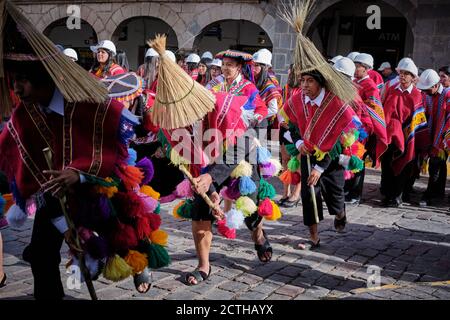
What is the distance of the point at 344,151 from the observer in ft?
17.7

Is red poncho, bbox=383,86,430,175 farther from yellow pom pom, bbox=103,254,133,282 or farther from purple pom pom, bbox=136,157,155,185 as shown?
yellow pom pom, bbox=103,254,133,282

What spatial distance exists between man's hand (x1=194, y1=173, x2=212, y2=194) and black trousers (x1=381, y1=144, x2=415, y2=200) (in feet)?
15.8

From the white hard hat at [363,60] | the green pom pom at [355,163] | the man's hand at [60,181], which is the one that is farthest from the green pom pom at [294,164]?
the man's hand at [60,181]

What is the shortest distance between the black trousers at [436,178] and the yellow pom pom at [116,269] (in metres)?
6.28

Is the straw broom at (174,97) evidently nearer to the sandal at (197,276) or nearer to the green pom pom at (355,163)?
the sandal at (197,276)

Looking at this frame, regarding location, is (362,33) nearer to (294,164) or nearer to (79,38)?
(79,38)

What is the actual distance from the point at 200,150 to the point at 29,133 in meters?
1.36

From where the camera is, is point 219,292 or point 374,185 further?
point 374,185

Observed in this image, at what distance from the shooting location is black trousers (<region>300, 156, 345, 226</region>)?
530 centimetres

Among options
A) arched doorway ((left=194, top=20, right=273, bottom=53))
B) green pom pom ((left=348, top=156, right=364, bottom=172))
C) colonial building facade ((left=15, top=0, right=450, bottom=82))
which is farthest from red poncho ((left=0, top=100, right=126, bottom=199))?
arched doorway ((left=194, top=20, right=273, bottom=53))

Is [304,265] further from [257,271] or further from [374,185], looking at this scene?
[374,185]

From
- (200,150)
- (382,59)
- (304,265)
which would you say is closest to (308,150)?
(304,265)

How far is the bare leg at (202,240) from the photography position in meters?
4.25

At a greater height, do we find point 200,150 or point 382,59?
point 382,59
